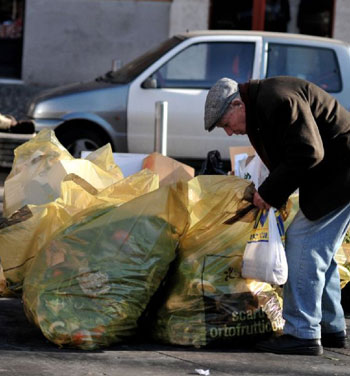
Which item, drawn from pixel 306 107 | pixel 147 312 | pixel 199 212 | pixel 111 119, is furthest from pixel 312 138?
pixel 111 119

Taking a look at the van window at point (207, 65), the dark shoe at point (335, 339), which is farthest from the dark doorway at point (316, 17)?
the dark shoe at point (335, 339)

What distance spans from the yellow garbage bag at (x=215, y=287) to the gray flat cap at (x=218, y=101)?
51cm

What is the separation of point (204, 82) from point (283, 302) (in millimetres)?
5619

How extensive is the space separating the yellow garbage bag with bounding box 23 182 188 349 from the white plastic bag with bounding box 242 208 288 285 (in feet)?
1.22

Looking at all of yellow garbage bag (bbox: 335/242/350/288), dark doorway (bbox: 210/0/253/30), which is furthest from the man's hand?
dark doorway (bbox: 210/0/253/30)

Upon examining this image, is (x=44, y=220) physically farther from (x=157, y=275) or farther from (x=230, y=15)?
(x=230, y=15)

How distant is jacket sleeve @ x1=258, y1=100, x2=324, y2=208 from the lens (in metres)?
4.42

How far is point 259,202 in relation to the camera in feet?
15.3

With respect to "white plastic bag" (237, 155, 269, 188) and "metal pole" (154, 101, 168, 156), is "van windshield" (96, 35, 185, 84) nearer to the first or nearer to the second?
"metal pole" (154, 101, 168, 156)

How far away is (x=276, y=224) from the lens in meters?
4.74

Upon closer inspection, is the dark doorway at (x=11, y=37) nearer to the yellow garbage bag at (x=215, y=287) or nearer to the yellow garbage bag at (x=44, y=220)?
the yellow garbage bag at (x=44, y=220)

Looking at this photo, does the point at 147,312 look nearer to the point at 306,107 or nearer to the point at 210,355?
the point at 210,355

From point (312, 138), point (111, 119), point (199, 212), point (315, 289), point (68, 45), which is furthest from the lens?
point (68, 45)

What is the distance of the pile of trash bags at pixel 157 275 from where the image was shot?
4.67 metres
